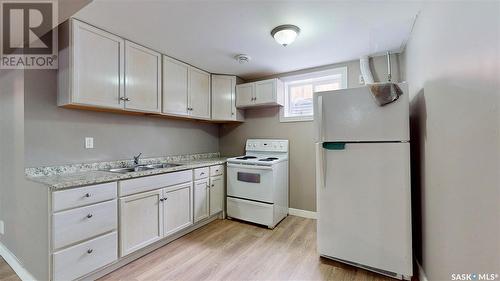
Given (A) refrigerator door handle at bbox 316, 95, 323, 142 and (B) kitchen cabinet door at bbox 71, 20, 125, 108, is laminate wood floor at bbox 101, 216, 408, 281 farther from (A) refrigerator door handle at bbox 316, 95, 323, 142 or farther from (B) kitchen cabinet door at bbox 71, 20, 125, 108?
(B) kitchen cabinet door at bbox 71, 20, 125, 108

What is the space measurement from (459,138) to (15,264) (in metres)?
3.53

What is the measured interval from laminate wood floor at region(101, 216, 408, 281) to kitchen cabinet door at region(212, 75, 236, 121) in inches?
67.1

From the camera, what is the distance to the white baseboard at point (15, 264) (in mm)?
1731

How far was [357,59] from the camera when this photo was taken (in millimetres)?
2773

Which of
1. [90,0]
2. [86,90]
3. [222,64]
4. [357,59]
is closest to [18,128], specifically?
[86,90]

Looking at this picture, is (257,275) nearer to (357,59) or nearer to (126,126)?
(126,126)

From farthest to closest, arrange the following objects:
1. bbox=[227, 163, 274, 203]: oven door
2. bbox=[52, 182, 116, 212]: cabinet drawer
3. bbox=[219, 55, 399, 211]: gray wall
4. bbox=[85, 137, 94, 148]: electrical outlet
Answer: bbox=[219, 55, 399, 211]: gray wall
bbox=[227, 163, 274, 203]: oven door
bbox=[85, 137, 94, 148]: electrical outlet
bbox=[52, 182, 116, 212]: cabinet drawer

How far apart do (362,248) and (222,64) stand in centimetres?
267

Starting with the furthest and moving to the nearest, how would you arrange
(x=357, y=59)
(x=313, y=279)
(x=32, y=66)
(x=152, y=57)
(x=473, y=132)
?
(x=357, y=59), (x=152, y=57), (x=32, y=66), (x=313, y=279), (x=473, y=132)

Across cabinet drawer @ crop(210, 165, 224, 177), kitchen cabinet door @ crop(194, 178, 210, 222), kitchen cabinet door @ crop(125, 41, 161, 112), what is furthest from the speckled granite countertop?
kitchen cabinet door @ crop(125, 41, 161, 112)

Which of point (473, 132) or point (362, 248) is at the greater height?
point (473, 132)

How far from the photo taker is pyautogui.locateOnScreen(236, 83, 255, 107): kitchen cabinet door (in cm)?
330

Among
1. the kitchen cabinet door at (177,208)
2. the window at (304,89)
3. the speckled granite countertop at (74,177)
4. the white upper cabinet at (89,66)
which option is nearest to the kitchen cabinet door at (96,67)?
the white upper cabinet at (89,66)

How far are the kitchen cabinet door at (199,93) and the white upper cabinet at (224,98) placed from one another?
0.41 feet
